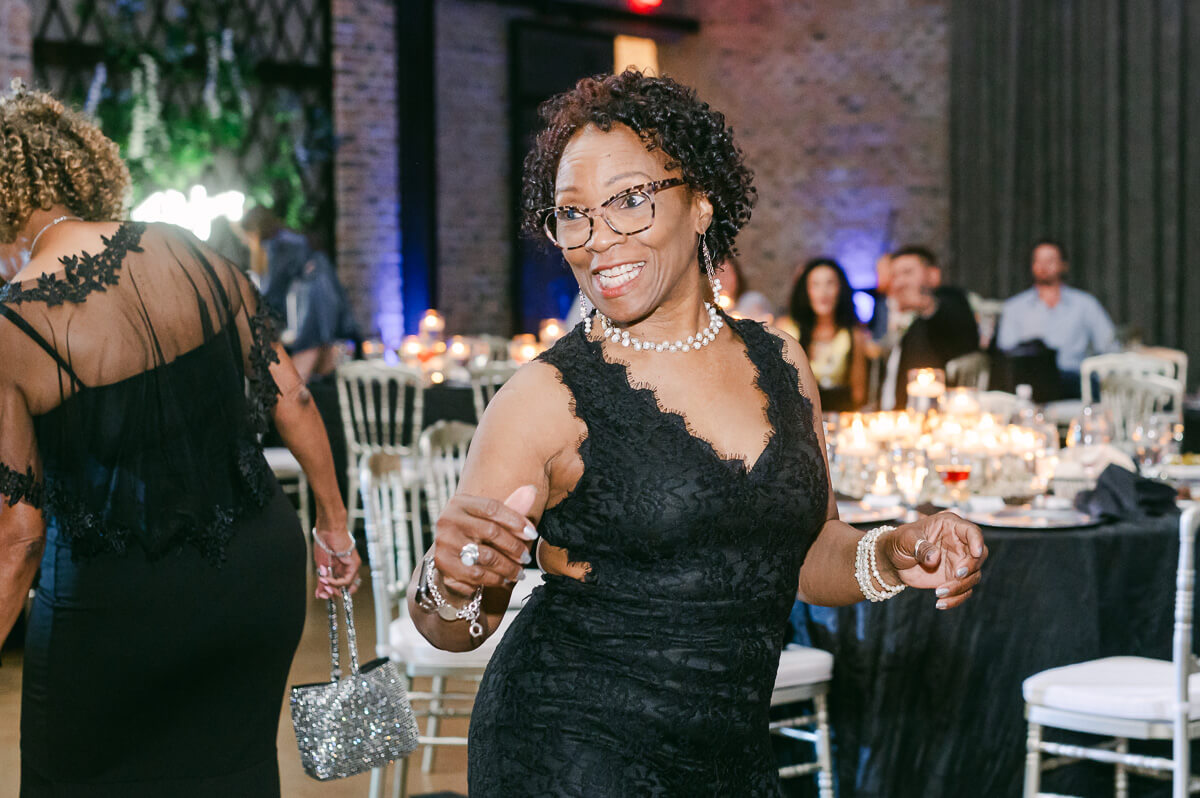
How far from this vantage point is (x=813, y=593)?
1.76m

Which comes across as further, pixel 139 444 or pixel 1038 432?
pixel 1038 432

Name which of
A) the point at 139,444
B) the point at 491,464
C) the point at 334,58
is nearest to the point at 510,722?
the point at 491,464

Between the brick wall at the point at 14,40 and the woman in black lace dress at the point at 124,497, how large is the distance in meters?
7.15

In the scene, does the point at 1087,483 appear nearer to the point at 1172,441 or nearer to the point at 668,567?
the point at 1172,441

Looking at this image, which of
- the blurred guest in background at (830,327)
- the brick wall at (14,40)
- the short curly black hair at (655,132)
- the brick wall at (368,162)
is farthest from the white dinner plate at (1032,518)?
the brick wall at (368,162)

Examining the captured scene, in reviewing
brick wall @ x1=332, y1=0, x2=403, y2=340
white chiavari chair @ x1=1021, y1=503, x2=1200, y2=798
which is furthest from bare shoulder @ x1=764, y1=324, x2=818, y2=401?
brick wall @ x1=332, y1=0, x2=403, y2=340

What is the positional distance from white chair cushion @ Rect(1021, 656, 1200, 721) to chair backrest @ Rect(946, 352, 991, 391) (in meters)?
3.23

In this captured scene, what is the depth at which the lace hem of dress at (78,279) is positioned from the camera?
7.11 ft

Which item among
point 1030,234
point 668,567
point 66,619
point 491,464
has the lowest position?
point 66,619

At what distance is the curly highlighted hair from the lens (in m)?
2.25

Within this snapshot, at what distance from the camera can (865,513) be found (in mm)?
3432

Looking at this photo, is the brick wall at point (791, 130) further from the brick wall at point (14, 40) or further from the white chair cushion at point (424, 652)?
the white chair cushion at point (424, 652)

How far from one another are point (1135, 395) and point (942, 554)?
18.1 feet

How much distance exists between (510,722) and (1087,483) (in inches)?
106
